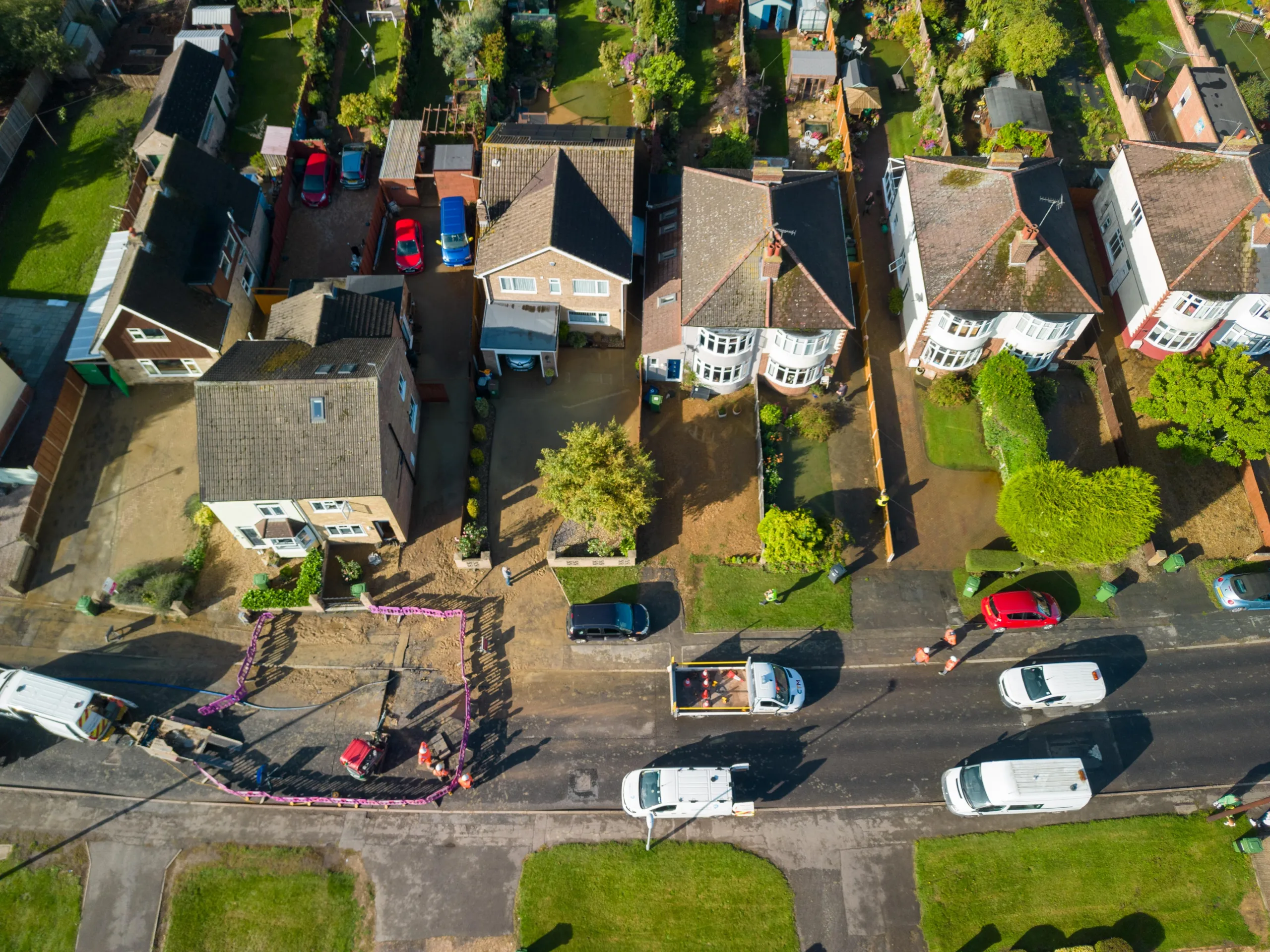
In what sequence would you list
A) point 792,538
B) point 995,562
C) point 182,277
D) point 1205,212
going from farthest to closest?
point 1205,212
point 182,277
point 995,562
point 792,538

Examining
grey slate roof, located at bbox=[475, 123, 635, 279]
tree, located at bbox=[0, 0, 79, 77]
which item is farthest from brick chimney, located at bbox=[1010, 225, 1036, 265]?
tree, located at bbox=[0, 0, 79, 77]

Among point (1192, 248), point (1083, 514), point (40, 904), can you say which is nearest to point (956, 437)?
point (1083, 514)

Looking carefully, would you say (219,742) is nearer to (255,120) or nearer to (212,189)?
(212,189)

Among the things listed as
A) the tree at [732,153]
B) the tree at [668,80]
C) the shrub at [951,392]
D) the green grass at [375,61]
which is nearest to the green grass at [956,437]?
the shrub at [951,392]

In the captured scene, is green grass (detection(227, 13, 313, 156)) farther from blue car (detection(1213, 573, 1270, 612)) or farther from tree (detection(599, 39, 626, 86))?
blue car (detection(1213, 573, 1270, 612))

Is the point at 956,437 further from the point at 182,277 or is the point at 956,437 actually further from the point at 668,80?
the point at 182,277

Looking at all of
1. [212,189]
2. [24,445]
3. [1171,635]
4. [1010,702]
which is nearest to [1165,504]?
[1171,635]

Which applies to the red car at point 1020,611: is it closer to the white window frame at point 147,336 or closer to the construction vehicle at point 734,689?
the construction vehicle at point 734,689
